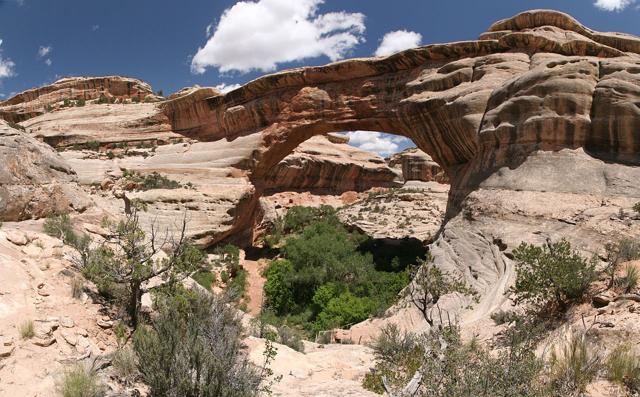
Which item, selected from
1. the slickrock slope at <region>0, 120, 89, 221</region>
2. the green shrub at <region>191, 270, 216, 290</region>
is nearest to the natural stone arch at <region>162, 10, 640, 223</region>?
the green shrub at <region>191, 270, 216, 290</region>

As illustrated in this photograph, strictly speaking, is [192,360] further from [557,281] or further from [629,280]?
[629,280]

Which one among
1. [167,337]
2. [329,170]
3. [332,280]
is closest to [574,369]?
[167,337]

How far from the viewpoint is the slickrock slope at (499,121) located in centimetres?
1252

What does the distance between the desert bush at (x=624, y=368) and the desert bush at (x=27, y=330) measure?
23.0 ft

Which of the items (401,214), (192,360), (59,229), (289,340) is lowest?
(289,340)

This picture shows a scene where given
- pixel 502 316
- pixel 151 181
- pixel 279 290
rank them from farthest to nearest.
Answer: pixel 151 181 → pixel 279 290 → pixel 502 316

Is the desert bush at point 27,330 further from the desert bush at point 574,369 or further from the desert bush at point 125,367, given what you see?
the desert bush at point 574,369

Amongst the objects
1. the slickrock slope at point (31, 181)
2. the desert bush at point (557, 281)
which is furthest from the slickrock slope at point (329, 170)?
the desert bush at point (557, 281)

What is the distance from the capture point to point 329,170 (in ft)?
A: 126

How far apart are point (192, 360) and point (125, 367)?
0.86m

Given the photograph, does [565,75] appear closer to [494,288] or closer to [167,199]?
[494,288]

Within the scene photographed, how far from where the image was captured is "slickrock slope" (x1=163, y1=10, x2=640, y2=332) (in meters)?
12.5

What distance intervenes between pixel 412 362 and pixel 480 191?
29.2 feet

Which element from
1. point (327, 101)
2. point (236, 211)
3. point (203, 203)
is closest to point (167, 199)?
point (203, 203)
